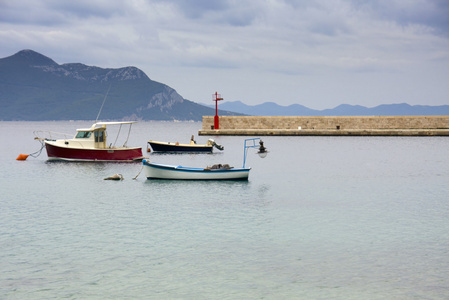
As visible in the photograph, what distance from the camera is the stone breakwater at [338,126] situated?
2793 inches

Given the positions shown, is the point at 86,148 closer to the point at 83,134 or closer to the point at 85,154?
the point at 85,154

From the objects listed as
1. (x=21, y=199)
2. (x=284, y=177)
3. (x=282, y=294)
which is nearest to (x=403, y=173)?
(x=284, y=177)

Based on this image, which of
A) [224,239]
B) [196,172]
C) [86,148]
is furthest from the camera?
[86,148]

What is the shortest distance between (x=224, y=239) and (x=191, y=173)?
39.6ft

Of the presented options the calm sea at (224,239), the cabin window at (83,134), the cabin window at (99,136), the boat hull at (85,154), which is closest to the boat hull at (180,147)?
the boat hull at (85,154)

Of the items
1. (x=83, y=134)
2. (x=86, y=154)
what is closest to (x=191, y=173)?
(x=86, y=154)

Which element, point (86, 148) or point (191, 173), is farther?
point (86, 148)

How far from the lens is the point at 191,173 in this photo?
26266mm

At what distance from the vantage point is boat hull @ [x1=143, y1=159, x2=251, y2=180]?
26078mm

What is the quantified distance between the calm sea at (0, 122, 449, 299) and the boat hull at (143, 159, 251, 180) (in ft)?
1.42

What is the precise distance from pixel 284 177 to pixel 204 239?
16496mm

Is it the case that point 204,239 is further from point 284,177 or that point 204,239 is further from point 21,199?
point 284,177

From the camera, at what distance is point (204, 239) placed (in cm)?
1437

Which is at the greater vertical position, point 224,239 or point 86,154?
point 86,154
